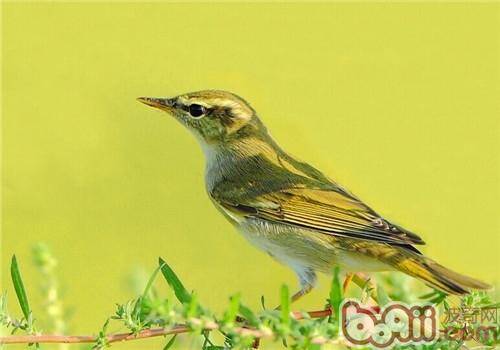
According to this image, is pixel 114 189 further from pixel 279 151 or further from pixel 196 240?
pixel 279 151

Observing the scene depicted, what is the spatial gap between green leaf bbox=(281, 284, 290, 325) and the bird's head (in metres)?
2.25

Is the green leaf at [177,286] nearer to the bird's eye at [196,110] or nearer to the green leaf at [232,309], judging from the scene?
the green leaf at [232,309]

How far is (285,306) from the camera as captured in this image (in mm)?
1522

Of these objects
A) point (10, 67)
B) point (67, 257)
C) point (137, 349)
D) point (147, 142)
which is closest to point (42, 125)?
point (10, 67)

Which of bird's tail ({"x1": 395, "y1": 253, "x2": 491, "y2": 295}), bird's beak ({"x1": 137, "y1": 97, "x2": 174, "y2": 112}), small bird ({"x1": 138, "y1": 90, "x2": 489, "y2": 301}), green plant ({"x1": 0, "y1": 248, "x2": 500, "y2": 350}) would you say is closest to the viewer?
green plant ({"x1": 0, "y1": 248, "x2": 500, "y2": 350})

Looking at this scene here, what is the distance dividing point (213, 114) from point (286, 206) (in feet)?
2.23

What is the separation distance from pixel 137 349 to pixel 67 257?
2529 millimetres

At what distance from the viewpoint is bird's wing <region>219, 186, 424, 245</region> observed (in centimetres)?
301

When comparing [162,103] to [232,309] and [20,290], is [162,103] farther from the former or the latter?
[232,309]

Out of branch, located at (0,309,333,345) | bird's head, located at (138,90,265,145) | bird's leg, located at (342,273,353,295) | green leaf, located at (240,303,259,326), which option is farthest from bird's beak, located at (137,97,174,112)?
green leaf, located at (240,303,259,326)

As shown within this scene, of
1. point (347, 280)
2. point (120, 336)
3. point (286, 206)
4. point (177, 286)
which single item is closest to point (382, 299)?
point (177, 286)

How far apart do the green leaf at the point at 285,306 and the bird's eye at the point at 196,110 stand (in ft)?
7.65

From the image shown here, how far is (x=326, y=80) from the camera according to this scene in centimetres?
646

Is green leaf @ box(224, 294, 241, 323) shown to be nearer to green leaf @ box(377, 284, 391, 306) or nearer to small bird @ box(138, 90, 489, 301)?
green leaf @ box(377, 284, 391, 306)
